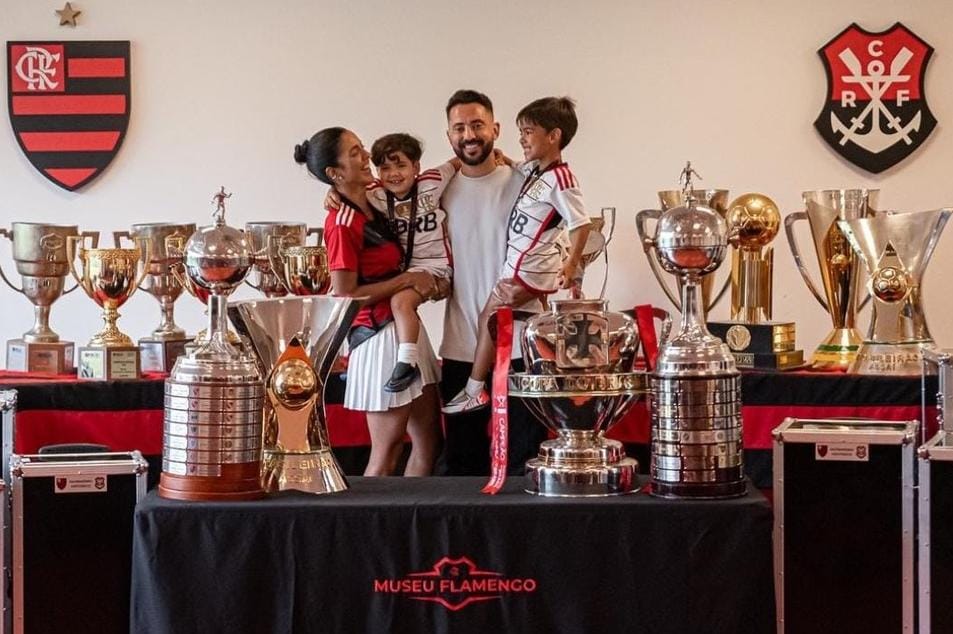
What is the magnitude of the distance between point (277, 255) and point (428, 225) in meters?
0.66

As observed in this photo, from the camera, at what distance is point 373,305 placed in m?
3.98

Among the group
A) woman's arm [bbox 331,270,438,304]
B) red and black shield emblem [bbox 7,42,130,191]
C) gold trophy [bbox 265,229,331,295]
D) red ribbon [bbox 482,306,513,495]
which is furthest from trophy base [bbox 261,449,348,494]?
red and black shield emblem [bbox 7,42,130,191]

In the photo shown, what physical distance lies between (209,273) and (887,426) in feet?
4.07

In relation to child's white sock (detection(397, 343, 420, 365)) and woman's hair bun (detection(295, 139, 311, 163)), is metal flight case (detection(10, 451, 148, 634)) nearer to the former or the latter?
child's white sock (detection(397, 343, 420, 365))

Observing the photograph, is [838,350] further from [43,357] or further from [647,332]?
[43,357]

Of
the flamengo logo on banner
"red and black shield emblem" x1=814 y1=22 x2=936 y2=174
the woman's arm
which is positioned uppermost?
"red and black shield emblem" x1=814 y1=22 x2=936 y2=174

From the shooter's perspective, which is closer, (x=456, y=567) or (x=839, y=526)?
(x=456, y=567)

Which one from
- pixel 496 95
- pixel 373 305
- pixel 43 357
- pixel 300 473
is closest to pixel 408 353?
pixel 373 305

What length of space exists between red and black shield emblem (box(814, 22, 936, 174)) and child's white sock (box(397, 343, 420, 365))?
2.20 metres

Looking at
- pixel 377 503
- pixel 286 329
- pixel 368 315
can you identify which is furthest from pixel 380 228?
pixel 377 503

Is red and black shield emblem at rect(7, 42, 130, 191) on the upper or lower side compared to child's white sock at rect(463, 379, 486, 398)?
upper

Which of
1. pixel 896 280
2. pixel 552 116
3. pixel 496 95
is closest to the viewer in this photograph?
pixel 896 280

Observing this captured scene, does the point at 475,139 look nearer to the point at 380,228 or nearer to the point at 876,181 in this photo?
the point at 380,228

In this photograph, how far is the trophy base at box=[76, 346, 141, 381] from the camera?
4.19 metres
